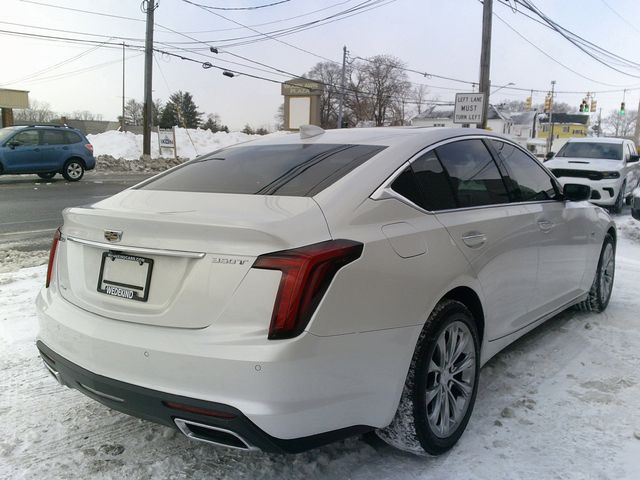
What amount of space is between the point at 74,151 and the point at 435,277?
1735cm

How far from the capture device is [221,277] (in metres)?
2.10

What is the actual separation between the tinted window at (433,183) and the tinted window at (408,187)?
0.04m

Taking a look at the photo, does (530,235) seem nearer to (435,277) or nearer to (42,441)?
(435,277)

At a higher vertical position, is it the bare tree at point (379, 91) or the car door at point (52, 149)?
the bare tree at point (379, 91)

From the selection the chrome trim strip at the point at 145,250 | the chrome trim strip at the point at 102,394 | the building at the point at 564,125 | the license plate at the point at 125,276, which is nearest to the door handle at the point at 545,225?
the chrome trim strip at the point at 145,250

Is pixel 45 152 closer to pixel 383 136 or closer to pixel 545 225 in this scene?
pixel 383 136

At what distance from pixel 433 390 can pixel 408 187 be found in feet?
3.31

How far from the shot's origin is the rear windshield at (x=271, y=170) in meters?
2.62

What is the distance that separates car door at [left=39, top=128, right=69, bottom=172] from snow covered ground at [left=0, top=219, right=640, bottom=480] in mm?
14612

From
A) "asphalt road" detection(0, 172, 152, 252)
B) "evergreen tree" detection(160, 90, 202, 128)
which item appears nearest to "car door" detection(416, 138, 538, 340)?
"asphalt road" detection(0, 172, 152, 252)

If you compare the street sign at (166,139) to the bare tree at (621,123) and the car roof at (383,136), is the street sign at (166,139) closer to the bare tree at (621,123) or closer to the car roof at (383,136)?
the car roof at (383,136)

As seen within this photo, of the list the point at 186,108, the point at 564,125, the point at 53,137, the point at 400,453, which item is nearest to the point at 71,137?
the point at 53,137

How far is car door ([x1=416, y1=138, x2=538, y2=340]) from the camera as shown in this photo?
2939 mm

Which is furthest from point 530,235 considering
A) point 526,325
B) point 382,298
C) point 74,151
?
point 74,151
